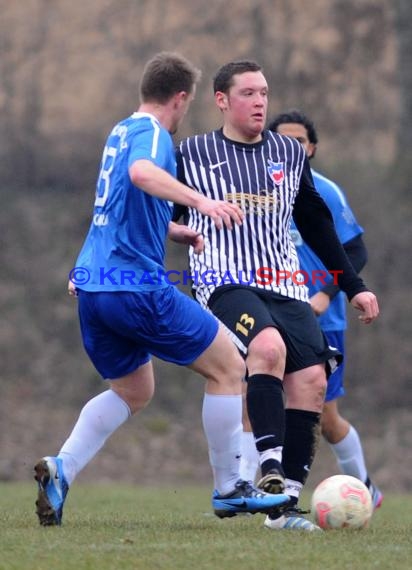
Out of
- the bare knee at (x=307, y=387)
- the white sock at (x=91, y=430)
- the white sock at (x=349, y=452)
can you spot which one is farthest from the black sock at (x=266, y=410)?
the white sock at (x=349, y=452)

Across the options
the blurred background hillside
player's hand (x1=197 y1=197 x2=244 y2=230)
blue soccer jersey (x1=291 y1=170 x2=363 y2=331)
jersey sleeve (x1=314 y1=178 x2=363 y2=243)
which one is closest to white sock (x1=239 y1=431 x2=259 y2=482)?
blue soccer jersey (x1=291 y1=170 x2=363 y2=331)

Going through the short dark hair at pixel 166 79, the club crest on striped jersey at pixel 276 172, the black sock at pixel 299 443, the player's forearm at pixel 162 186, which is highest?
the short dark hair at pixel 166 79

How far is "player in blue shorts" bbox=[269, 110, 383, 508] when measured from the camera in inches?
311

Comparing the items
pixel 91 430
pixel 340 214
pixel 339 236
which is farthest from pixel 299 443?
pixel 340 214

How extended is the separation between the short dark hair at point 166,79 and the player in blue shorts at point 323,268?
2138mm

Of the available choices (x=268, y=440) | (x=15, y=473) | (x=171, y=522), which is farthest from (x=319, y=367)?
(x=15, y=473)

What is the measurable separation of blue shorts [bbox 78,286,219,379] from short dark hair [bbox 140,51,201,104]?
2.90 ft

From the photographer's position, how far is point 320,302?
775 cm

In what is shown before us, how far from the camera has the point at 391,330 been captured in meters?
16.0

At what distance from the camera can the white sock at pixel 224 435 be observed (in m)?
5.76

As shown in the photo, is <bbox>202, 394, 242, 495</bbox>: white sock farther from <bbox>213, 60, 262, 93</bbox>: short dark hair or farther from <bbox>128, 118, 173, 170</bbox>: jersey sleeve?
<bbox>213, 60, 262, 93</bbox>: short dark hair

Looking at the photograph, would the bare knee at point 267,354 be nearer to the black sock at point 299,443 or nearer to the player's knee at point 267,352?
the player's knee at point 267,352

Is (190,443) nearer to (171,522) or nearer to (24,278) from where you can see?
(24,278)

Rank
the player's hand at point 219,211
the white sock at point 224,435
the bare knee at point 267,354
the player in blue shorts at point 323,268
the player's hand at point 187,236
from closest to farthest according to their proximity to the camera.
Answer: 1. the player's hand at point 219,211
2. the player's hand at point 187,236
3. the white sock at point 224,435
4. the bare knee at point 267,354
5. the player in blue shorts at point 323,268
